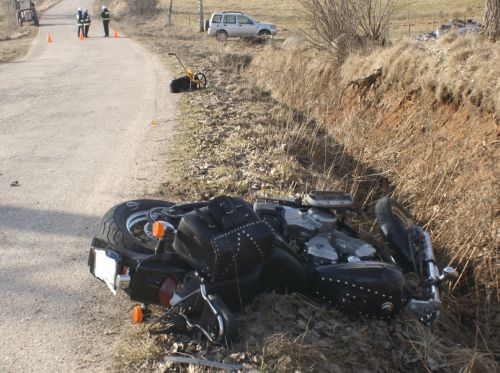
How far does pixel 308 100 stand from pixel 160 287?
27.0 ft

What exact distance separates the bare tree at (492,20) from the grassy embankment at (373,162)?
0.99 metres

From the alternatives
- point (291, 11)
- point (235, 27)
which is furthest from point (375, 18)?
point (291, 11)

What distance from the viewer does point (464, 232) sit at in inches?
205

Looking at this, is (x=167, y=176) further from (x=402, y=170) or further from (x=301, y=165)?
(x=402, y=170)

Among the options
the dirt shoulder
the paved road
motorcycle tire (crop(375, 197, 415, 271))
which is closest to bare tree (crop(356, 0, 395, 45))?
the paved road

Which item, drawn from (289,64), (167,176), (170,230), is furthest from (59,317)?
(289,64)

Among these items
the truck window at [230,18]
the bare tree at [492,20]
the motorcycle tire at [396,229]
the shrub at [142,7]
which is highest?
the bare tree at [492,20]

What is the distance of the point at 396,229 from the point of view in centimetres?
446

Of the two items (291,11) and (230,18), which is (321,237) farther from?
(291,11)

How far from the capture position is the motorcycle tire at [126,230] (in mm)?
3573

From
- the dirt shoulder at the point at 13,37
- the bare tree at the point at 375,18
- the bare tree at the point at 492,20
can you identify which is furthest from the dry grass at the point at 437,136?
the dirt shoulder at the point at 13,37

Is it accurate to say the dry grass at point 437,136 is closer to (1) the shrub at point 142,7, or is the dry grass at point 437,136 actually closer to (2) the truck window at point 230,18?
(2) the truck window at point 230,18

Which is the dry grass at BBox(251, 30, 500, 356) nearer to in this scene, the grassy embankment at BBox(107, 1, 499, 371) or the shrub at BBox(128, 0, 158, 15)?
the grassy embankment at BBox(107, 1, 499, 371)

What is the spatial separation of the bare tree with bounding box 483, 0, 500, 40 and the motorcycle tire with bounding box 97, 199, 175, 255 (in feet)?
24.8
